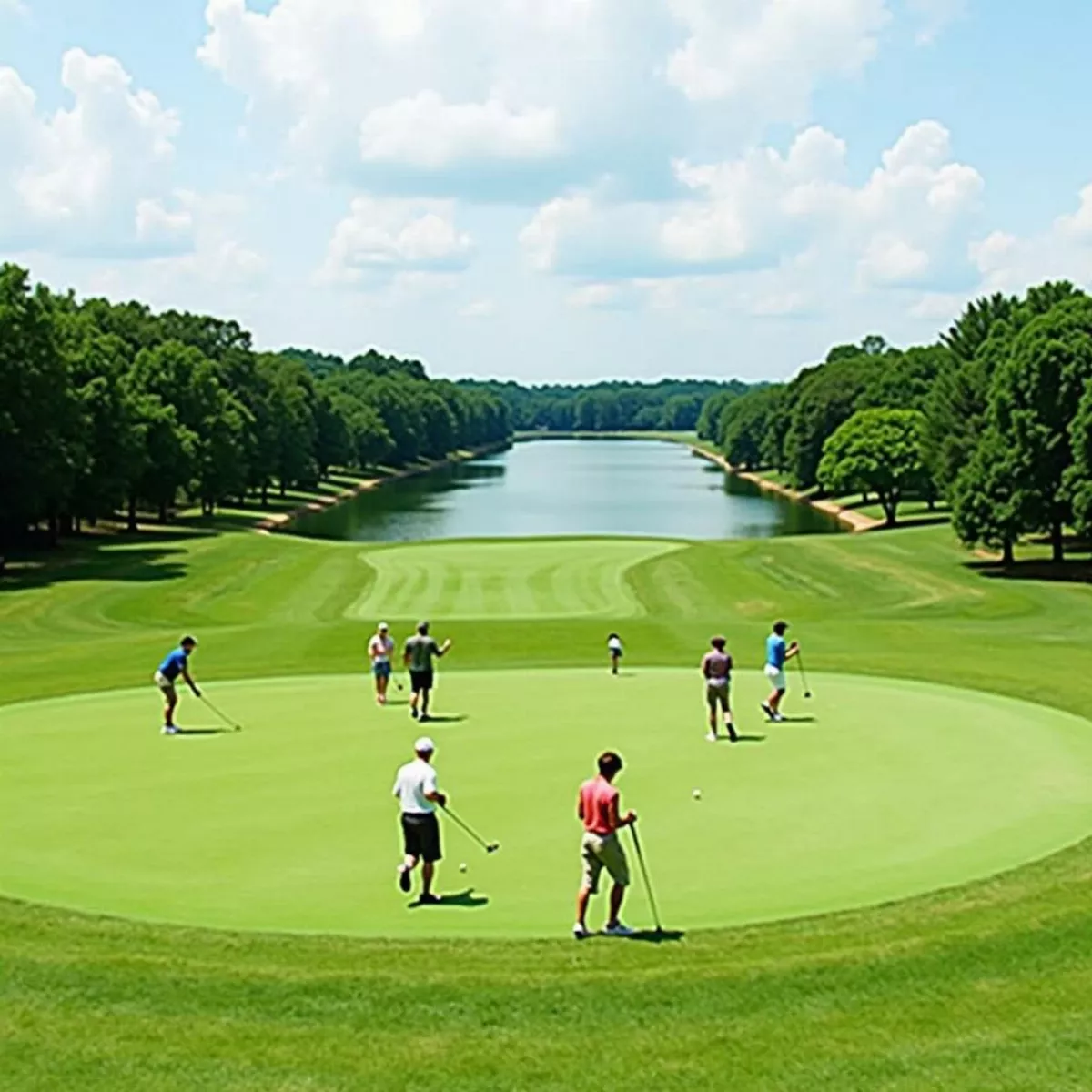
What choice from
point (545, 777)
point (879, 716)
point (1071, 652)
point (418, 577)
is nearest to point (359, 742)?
point (545, 777)

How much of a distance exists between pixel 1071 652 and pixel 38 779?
2629 cm

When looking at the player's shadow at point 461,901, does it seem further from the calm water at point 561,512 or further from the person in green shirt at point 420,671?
the calm water at point 561,512

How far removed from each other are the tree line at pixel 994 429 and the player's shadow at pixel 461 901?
50.5 metres

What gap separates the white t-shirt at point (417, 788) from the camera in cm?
1653

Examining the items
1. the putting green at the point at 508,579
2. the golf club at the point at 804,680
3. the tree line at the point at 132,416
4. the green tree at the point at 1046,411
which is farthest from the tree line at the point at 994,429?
the tree line at the point at 132,416

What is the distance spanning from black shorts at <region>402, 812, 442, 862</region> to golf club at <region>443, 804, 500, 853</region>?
4.45 feet

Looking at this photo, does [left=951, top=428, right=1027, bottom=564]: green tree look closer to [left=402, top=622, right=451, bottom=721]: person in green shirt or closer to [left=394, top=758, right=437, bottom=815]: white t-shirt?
[left=402, top=622, right=451, bottom=721]: person in green shirt

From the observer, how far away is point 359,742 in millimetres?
25531

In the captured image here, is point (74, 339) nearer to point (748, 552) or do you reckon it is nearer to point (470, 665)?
point (748, 552)

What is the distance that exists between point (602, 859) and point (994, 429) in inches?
2229

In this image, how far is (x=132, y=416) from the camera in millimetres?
88625

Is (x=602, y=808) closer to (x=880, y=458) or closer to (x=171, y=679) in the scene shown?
(x=171, y=679)

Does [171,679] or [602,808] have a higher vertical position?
[602,808]

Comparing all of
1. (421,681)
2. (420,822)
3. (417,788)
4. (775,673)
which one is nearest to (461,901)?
(420,822)
